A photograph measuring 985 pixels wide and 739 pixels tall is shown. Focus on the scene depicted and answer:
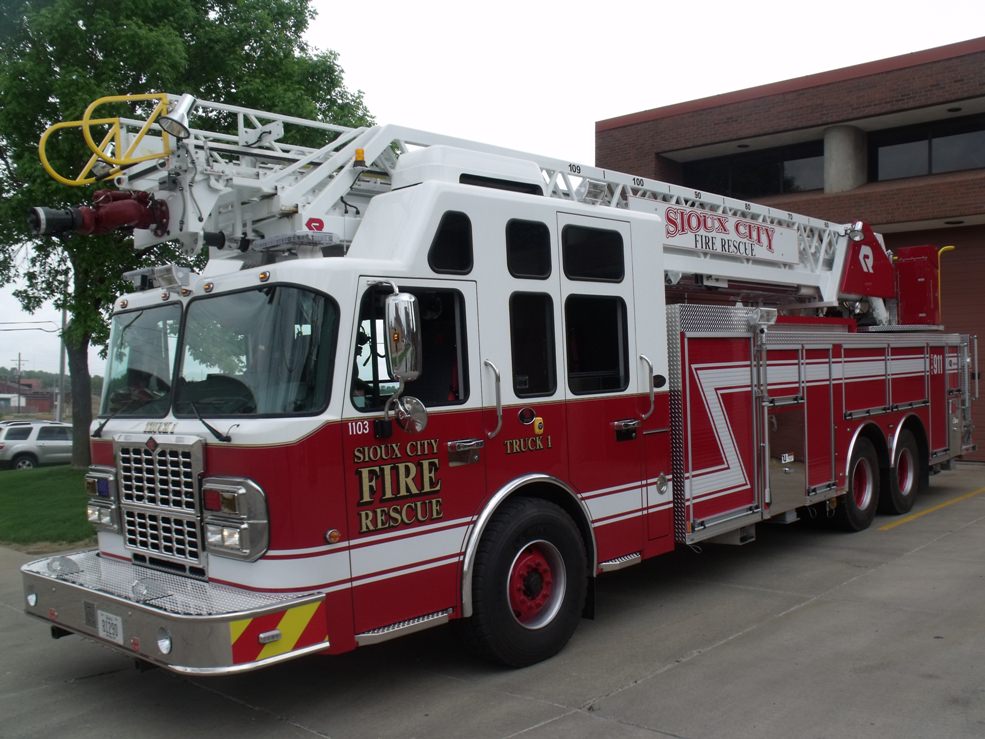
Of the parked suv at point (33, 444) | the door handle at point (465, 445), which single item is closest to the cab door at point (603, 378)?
the door handle at point (465, 445)

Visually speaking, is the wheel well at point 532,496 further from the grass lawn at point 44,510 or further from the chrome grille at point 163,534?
the grass lawn at point 44,510

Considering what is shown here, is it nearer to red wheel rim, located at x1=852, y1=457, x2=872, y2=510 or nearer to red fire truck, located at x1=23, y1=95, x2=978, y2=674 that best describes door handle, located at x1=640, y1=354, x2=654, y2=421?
red fire truck, located at x1=23, y1=95, x2=978, y2=674

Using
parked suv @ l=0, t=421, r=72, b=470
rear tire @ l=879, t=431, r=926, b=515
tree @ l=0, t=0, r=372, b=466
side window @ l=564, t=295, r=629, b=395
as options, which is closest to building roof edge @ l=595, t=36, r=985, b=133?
tree @ l=0, t=0, r=372, b=466

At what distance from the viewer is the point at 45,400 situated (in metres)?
85.6

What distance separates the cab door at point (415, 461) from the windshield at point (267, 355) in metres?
0.17

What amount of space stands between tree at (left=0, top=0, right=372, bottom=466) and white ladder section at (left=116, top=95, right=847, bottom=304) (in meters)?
6.52

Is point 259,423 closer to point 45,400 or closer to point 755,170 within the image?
point 755,170

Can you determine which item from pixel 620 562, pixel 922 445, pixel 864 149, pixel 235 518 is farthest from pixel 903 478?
pixel 864 149

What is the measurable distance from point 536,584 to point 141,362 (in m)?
2.79

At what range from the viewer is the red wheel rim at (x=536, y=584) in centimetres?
537

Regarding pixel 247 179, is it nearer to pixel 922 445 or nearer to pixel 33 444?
pixel 922 445

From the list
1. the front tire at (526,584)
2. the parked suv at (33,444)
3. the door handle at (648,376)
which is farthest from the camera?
the parked suv at (33,444)

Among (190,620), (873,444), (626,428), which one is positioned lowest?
(190,620)

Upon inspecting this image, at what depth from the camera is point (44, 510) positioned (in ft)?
40.8
